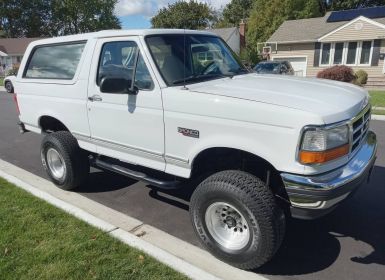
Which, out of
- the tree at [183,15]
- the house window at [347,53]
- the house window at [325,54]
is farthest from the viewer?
the tree at [183,15]

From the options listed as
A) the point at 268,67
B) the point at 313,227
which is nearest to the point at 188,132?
the point at 313,227

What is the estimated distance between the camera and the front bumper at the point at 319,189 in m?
2.92

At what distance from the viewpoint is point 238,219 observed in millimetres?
3453

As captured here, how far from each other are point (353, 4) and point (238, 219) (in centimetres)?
4884

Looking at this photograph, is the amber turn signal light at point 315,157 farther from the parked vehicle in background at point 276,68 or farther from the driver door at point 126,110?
the parked vehicle in background at point 276,68

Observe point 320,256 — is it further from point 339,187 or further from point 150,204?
point 150,204

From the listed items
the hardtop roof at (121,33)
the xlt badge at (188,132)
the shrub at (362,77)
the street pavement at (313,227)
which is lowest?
the shrub at (362,77)

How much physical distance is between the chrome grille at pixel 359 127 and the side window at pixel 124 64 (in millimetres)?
1997

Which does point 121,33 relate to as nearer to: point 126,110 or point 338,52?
point 126,110

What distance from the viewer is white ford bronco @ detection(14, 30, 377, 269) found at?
2.98 metres

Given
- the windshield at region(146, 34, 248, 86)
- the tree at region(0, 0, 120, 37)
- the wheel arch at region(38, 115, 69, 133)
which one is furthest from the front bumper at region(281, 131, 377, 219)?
the tree at region(0, 0, 120, 37)

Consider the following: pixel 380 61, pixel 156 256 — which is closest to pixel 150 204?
pixel 156 256

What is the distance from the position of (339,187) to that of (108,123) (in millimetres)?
2629

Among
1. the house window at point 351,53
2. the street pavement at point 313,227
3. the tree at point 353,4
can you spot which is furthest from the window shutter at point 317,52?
the street pavement at point 313,227
